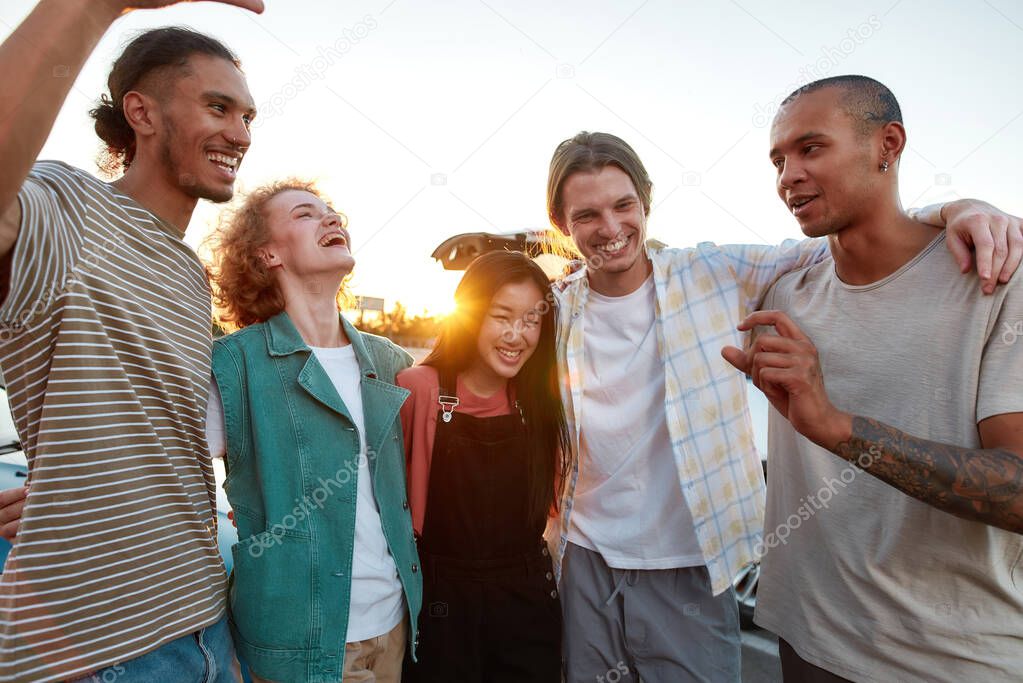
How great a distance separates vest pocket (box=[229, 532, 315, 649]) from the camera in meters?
1.66

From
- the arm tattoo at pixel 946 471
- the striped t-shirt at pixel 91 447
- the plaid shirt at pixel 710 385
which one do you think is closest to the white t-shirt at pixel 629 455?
the plaid shirt at pixel 710 385

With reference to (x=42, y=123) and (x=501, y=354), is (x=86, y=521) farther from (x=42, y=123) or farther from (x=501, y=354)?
(x=501, y=354)

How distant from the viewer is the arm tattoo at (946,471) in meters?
1.30

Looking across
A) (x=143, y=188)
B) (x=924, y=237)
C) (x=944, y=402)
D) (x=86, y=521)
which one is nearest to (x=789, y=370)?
(x=944, y=402)

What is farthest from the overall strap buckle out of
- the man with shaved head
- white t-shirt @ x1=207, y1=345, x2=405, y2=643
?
the man with shaved head

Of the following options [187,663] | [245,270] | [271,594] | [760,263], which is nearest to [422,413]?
[271,594]

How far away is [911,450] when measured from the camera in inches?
54.3

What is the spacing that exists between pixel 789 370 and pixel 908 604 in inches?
27.7

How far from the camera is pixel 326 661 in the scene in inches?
66.4

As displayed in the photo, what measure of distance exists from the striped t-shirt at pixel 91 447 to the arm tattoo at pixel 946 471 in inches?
64.1

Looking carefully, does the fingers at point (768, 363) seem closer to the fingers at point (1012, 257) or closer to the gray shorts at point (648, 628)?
the fingers at point (1012, 257)

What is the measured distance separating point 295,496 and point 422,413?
1.75 ft

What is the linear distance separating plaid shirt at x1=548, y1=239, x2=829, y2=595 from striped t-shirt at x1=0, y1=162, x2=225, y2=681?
4.49ft

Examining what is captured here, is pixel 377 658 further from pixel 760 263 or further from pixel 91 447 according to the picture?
pixel 760 263
